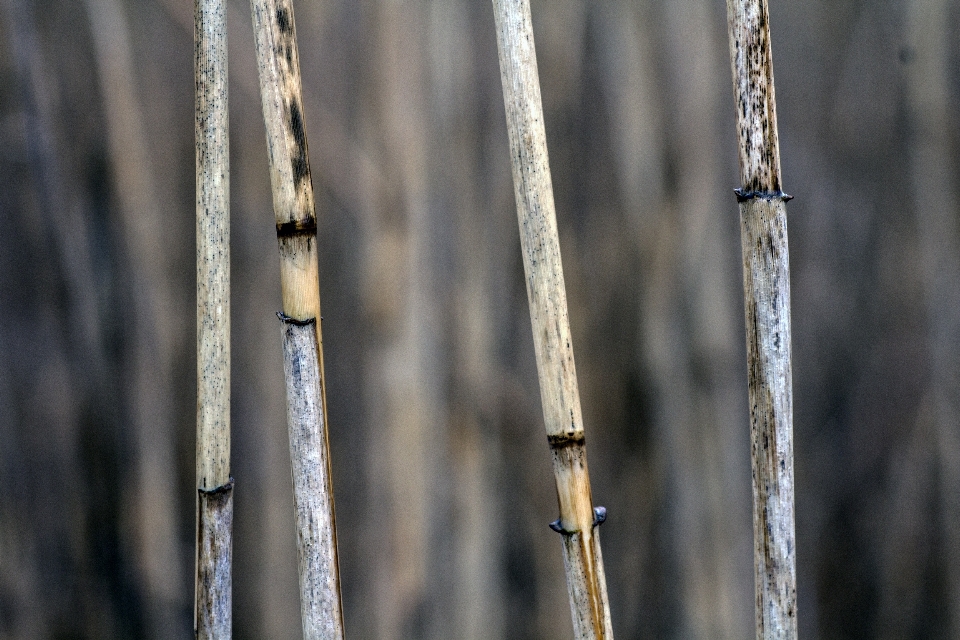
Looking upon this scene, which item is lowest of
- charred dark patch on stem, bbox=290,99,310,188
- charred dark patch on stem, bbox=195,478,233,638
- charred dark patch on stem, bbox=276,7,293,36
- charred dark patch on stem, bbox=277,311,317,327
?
charred dark patch on stem, bbox=195,478,233,638

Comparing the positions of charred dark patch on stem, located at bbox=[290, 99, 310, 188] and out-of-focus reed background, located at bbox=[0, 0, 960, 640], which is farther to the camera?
out-of-focus reed background, located at bbox=[0, 0, 960, 640]

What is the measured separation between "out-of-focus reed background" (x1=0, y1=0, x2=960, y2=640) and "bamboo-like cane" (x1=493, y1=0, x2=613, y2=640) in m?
0.18

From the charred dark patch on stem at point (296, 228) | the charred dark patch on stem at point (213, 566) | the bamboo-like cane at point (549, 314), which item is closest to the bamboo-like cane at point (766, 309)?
the bamboo-like cane at point (549, 314)

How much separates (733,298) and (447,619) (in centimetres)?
44

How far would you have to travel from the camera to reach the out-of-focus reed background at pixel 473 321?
749 millimetres

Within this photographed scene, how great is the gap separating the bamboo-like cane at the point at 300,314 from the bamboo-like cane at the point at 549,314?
164 mm

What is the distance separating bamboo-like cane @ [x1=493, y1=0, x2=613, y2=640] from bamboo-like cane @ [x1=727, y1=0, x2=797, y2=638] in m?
0.13

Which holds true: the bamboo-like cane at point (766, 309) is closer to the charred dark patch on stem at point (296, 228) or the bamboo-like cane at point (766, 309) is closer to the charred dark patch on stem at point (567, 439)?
the charred dark patch on stem at point (567, 439)

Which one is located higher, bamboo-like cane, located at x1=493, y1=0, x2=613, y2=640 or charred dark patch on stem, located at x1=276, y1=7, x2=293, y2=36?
charred dark patch on stem, located at x1=276, y1=7, x2=293, y2=36

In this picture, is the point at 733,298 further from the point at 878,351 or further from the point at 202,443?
the point at 202,443

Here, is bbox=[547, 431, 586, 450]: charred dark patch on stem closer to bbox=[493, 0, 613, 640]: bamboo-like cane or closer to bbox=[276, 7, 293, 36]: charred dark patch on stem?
bbox=[493, 0, 613, 640]: bamboo-like cane

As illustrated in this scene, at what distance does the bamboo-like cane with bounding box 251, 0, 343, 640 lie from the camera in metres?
0.58

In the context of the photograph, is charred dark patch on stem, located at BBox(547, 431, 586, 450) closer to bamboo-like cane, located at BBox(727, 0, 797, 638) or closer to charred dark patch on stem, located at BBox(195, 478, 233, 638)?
bamboo-like cane, located at BBox(727, 0, 797, 638)

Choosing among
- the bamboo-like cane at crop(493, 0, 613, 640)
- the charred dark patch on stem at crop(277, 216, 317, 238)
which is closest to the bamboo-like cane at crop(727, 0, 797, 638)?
the bamboo-like cane at crop(493, 0, 613, 640)
